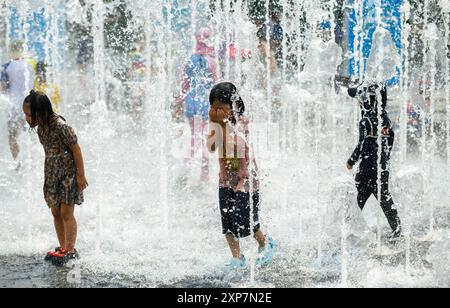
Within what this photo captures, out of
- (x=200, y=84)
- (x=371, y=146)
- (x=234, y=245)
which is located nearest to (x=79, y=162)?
(x=234, y=245)

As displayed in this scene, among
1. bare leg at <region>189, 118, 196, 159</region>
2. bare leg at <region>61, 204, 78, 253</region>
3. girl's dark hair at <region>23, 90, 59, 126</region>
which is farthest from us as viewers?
bare leg at <region>189, 118, 196, 159</region>

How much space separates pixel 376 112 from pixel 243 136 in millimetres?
1091

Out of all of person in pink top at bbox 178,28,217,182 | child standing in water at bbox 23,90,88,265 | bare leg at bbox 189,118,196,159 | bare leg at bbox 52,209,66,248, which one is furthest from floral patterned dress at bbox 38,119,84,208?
bare leg at bbox 189,118,196,159

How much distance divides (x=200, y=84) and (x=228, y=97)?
305 cm

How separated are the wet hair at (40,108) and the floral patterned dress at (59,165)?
0.05 m

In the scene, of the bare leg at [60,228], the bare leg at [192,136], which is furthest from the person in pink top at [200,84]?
the bare leg at [60,228]

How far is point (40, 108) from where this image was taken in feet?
14.3

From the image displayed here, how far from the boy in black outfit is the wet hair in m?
2.04

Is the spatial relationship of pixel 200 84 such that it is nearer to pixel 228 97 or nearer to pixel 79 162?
pixel 79 162

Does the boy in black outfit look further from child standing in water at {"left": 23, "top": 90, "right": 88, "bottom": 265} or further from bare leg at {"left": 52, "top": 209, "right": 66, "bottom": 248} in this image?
bare leg at {"left": 52, "top": 209, "right": 66, "bottom": 248}

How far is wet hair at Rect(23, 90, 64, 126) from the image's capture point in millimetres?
4344

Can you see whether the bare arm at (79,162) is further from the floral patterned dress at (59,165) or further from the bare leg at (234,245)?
the bare leg at (234,245)

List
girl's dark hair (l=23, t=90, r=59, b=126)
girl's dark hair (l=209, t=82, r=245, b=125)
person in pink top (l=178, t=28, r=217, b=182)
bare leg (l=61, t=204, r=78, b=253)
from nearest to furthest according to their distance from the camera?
1. girl's dark hair (l=209, t=82, r=245, b=125)
2. girl's dark hair (l=23, t=90, r=59, b=126)
3. bare leg (l=61, t=204, r=78, b=253)
4. person in pink top (l=178, t=28, r=217, b=182)

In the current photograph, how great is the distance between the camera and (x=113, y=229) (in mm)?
5465
